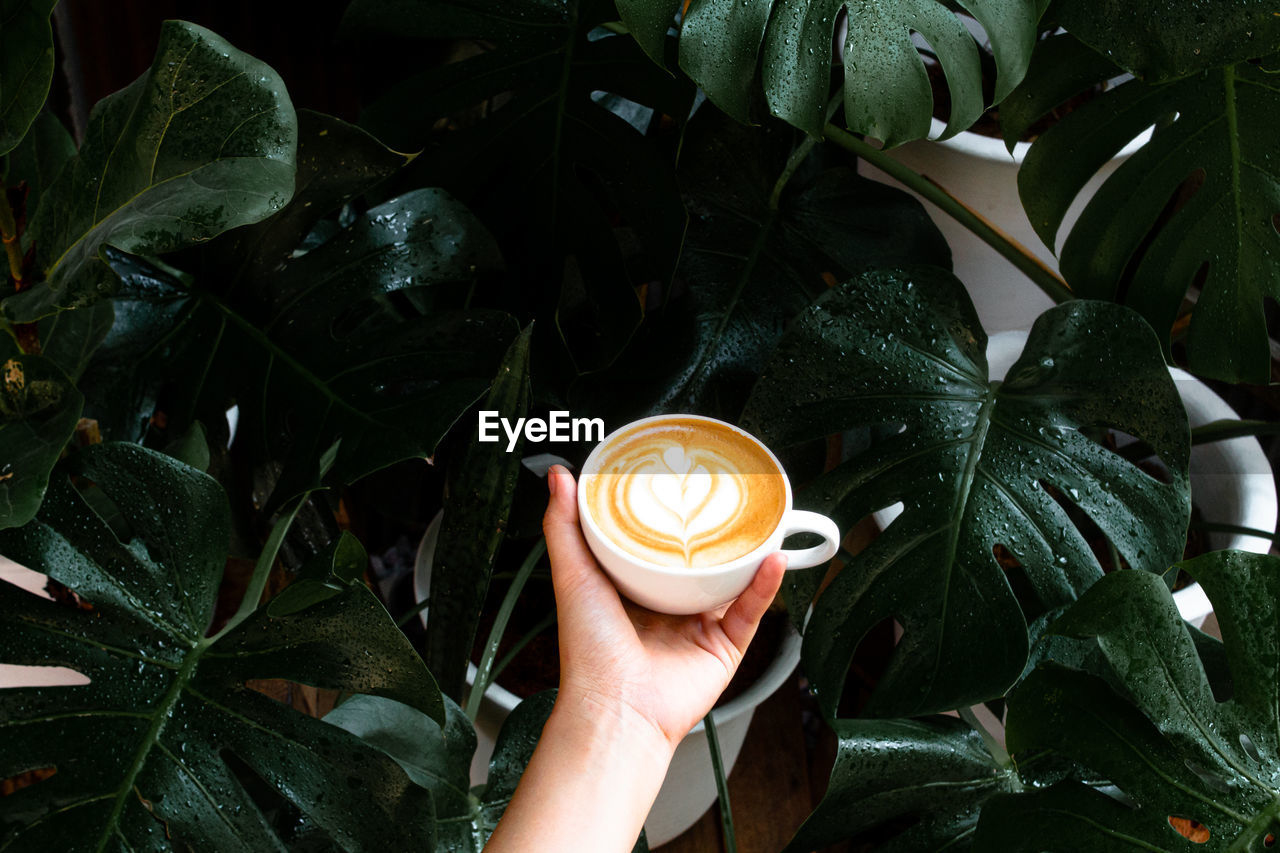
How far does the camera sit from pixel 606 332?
1.00 metres

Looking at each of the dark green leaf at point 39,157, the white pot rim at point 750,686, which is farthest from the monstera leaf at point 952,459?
the dark green leaf at point 39,157

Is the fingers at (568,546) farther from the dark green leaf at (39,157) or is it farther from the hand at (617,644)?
the dark green leaf at (39,157)

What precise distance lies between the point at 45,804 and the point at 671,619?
50 cm

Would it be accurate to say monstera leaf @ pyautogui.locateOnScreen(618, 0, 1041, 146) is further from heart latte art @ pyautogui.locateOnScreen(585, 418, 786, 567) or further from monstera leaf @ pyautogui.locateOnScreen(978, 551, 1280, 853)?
monstera leaf @ pyautogui.locateOnScreen(978, 551, 1280, 853)

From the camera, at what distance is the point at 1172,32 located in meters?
0.75

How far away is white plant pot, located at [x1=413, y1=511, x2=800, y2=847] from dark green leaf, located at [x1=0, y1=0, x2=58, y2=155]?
0.61 meters

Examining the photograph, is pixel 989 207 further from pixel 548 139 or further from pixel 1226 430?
pixel 548 139

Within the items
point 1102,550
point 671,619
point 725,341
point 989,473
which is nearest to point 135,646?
point 671,619

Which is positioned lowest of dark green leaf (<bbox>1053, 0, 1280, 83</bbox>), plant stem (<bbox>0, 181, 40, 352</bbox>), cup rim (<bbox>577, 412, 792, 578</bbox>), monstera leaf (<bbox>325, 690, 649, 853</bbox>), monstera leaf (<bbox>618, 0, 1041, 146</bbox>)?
monstera leaf (<bbox>325, 690, 649, 853</bbox>)

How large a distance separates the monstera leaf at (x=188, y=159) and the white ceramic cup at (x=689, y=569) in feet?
1.04

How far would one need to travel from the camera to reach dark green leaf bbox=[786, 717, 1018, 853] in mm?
843

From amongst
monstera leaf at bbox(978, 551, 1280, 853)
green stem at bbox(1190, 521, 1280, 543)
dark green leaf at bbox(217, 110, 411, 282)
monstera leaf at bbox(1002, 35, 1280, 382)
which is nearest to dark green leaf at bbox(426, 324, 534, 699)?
dark green leaf at bbox(217, 110, 411, 282)

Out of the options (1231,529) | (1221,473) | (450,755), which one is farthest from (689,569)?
(1221,473)

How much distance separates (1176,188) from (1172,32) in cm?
21
